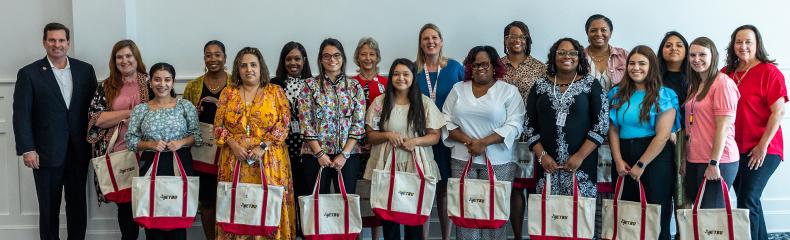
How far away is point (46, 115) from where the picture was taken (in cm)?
430

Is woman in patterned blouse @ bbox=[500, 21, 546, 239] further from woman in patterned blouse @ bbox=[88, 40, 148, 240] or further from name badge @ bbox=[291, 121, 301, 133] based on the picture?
woman in patterned blouse @ bbox=[88, 40, 148, 240]

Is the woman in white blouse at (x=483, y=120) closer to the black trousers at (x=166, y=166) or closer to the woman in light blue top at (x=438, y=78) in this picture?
the woman in light blue top at (x=438, y=78)

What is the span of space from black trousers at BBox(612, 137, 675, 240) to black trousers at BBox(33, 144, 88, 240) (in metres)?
3.50

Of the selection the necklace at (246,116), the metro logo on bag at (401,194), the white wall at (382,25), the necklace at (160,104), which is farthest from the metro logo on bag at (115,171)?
the metro logo on bag at (401,194)

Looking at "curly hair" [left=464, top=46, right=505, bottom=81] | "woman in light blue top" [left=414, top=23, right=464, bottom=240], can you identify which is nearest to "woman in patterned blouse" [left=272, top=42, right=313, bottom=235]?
"woman in light blue top" [left=414, top=23, right=464, bottom=240]

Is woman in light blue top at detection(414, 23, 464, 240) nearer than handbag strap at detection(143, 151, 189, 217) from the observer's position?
No

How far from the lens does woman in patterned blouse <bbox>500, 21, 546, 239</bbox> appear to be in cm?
416

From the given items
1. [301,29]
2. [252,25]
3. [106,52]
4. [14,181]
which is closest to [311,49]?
[301,29]

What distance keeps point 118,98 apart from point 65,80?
0.48m

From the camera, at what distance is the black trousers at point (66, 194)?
14.3ft

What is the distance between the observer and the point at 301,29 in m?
4.91

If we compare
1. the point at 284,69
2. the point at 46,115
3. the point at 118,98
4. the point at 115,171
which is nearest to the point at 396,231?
the point at 284,69

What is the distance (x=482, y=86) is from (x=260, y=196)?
1.46 m

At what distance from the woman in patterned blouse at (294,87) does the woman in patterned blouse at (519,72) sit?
51.0 inches
